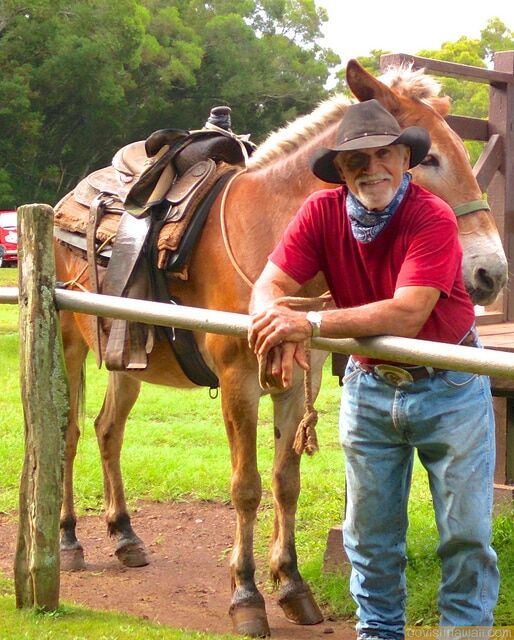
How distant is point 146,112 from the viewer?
125ft

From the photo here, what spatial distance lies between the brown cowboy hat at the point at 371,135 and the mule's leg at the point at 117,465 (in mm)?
3070

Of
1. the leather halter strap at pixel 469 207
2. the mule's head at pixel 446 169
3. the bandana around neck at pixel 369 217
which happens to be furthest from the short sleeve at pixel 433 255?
the leather halter strap at pixel 469 207

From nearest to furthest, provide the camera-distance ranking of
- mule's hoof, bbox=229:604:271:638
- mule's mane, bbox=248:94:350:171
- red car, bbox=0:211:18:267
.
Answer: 1. mule's hoof, bbox=229:604:271:638
2. mule's mane, bbox=248:94:350:171
3. red car, bbox=0:211:18:267

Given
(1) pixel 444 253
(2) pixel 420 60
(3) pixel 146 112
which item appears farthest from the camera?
(3) pixel 146 112

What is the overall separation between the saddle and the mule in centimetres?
9

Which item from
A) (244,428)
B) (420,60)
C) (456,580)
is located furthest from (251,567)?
(420,60)

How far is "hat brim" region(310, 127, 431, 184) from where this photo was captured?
10.2 ft

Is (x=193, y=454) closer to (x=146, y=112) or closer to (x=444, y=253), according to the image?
(x=444, y=253)

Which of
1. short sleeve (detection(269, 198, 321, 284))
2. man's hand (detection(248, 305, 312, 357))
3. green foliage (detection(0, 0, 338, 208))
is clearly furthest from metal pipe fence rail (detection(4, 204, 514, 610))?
green foliage (detection(0, 0, 338, 208))

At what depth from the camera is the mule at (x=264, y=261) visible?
13.4ft

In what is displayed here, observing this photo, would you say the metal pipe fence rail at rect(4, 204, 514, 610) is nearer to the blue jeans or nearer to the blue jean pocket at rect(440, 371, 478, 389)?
the blue jeans

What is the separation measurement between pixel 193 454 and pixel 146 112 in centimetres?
3172

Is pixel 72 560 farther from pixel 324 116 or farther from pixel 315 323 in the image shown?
pixel 315 323

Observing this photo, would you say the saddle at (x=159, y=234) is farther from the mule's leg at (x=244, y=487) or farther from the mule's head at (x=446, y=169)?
the mule's head at (x=446, y=169)
